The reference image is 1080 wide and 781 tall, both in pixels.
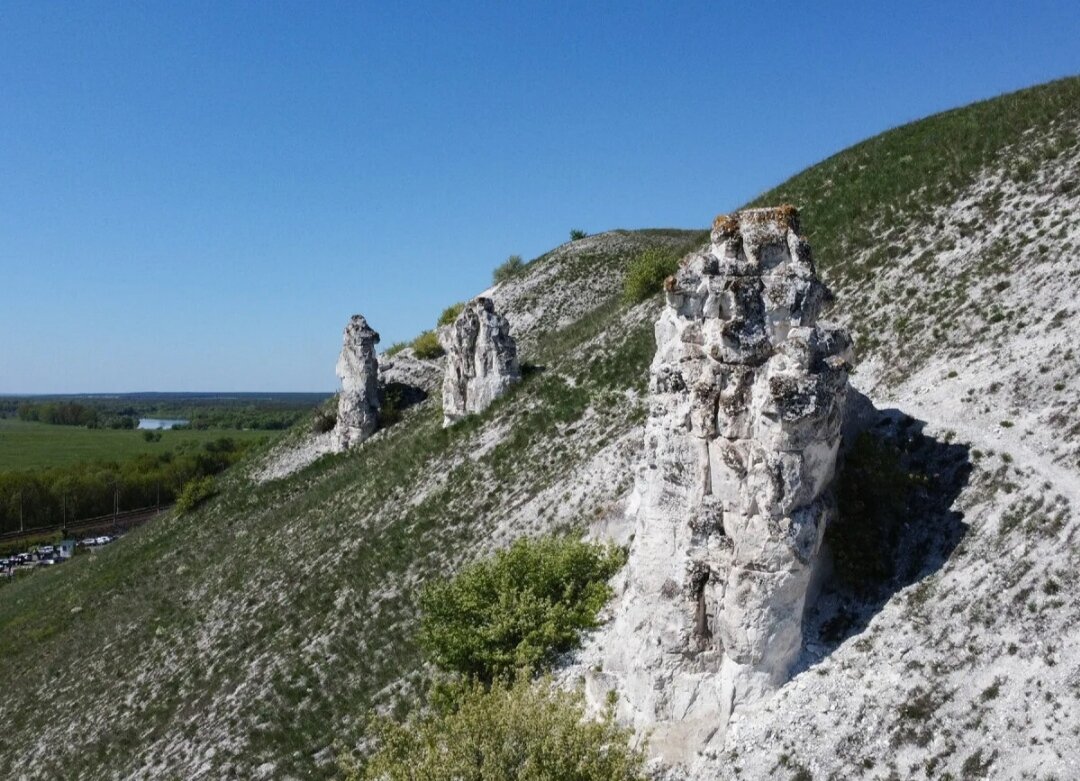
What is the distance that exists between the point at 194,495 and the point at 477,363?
86.2 feet

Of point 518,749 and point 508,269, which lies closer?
point 518,749

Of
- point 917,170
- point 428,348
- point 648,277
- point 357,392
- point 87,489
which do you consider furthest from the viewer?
point 87,489

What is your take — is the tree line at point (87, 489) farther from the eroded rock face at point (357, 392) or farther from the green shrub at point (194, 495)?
the eroded rock face at point (357, 392)

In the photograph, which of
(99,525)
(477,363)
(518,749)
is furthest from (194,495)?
(99,525)

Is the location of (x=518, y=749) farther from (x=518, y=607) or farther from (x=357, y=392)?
(x=357, y=392)

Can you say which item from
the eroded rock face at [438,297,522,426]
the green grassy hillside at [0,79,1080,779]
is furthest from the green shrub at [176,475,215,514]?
the eroded rock face at [438,297,522,426]

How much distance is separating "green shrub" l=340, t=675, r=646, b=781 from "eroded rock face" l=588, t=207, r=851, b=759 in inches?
88.4

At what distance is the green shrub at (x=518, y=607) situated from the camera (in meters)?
19.8

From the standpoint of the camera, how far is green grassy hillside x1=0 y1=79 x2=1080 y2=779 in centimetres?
2547

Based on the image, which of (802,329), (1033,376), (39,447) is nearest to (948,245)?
(1033,376)

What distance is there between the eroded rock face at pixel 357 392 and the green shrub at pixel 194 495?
38.9 ft

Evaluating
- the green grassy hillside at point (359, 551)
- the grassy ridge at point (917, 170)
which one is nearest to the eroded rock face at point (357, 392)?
the green grassy hillside at point (359, 551)

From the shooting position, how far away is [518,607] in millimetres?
20172

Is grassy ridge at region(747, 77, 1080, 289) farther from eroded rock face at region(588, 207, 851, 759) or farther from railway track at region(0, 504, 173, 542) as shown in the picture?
railway track at region(0, 504, 173, 542)
